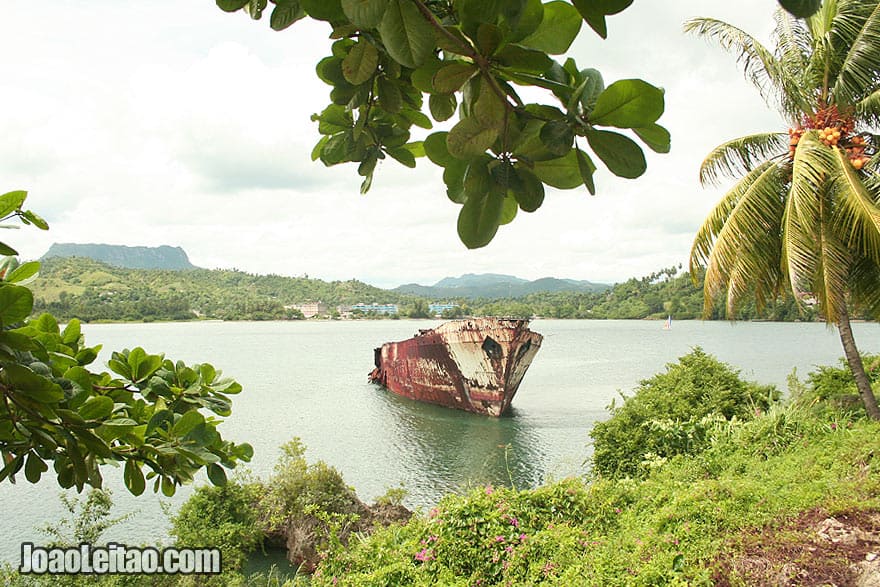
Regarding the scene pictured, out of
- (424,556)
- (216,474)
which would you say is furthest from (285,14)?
(424,556)

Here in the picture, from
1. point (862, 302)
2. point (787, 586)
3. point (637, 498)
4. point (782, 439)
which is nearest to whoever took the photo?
point (787, 586)

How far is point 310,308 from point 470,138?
276 feet

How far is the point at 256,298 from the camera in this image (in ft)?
245

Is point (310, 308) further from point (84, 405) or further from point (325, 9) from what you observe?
point (325, 9)

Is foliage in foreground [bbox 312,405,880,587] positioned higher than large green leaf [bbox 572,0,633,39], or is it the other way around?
large green leaf [bbox 572,0,633,39]

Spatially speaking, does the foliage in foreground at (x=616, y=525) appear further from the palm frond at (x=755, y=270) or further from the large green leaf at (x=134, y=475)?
the large green leaf at (x=134, y=475)

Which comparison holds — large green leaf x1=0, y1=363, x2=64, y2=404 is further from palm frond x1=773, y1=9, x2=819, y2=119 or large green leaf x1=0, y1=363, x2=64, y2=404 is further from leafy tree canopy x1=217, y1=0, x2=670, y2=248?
palm frond x1=773, y1=9, x2=819, y2=119

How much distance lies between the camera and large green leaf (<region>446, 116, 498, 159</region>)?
60 cm

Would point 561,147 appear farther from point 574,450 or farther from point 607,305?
point 607,305

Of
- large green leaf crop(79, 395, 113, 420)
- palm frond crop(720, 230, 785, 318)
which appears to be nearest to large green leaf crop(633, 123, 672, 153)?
large green leaf crop(79, 395, 113, 420)

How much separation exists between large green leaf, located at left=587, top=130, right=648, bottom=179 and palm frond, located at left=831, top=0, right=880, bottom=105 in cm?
869

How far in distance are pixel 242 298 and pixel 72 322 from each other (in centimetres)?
7818

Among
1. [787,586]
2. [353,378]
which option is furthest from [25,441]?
[353,378]

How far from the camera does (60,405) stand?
1069 millimetres
